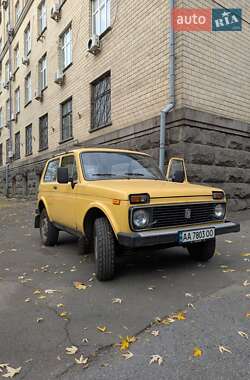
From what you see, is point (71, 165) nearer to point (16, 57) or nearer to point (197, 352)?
point (197, 352)

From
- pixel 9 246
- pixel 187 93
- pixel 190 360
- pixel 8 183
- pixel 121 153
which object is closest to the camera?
pixel 190 360

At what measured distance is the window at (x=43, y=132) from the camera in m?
20.8

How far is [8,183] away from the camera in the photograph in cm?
2744

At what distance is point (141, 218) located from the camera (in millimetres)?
4742

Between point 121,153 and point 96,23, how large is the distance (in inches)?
408

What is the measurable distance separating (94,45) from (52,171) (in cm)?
810

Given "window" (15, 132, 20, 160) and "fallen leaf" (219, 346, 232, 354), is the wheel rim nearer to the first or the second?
"fallen leaf" (219, 346, 232, 354)

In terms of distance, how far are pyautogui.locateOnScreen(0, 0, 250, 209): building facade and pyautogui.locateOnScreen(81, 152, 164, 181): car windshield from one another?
371 cm

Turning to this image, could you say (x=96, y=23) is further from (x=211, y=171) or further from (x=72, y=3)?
(x=211, y=171)

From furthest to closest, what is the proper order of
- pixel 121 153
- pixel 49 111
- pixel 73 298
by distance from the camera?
pixel 49 111 < pixel 121 153 < pixel 73 298

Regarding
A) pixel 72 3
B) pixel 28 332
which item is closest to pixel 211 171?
pixel 28 332

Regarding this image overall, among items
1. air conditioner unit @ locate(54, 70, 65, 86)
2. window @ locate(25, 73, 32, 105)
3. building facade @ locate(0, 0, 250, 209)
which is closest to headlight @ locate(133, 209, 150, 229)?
building facade @ locate(0, 0, 250, 209)

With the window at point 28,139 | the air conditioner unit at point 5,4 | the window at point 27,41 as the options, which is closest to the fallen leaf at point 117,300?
the window at point 28,139

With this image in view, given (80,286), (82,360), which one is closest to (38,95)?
(80,286)
